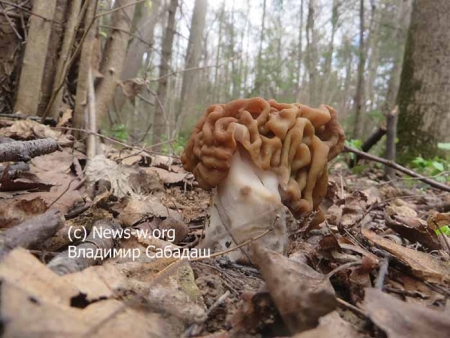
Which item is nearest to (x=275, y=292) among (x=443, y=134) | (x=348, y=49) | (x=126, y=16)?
(x=126, y=16)

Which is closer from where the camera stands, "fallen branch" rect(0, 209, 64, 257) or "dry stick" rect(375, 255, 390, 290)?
"fallen branch" rect(0, 209, 64, 257)

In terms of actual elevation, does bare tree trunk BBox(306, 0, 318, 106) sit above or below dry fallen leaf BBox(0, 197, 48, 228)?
above

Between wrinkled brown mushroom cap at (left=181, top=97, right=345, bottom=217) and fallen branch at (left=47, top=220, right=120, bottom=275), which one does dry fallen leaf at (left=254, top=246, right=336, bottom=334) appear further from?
wrinkled brown mushroom cap at (left=181, top=97, right=345, bottom=217)

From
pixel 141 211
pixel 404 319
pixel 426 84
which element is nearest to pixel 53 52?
pixel 141 211

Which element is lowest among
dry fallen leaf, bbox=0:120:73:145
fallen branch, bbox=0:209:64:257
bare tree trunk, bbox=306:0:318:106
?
fallen branch, bbox=0:209:64:257

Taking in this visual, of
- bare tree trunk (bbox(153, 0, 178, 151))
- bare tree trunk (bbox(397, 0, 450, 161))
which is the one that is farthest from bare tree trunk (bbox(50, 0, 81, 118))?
bare tree trunk (bbox(397, 0, 450, 161))

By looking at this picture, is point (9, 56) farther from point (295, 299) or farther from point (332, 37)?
point (332, 37)

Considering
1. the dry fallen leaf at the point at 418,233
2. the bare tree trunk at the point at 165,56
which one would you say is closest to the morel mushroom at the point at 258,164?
the dry fallen leaf at the point at 418,233
